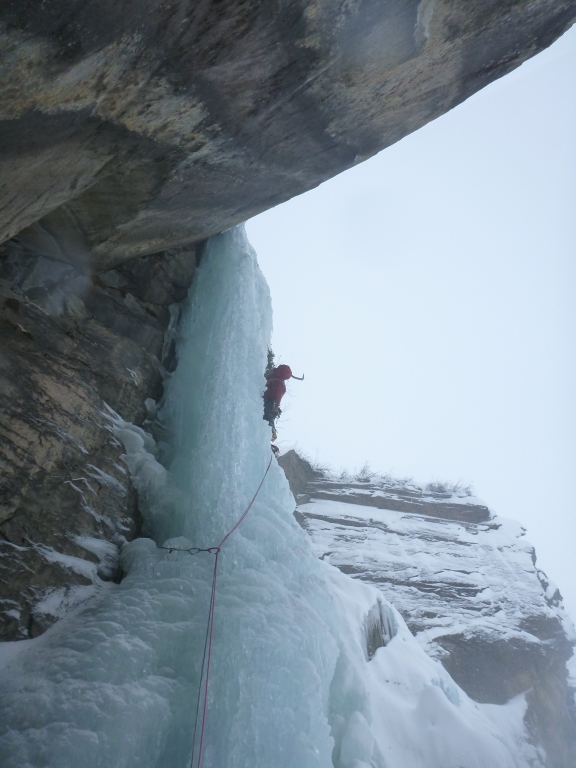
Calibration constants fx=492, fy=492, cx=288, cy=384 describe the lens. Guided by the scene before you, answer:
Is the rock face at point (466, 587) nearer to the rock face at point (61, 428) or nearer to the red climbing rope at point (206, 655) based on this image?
the red climbing rope at point (206, 655)

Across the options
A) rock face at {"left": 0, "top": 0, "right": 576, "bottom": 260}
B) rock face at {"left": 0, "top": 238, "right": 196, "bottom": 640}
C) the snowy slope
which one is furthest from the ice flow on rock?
the snowy slope

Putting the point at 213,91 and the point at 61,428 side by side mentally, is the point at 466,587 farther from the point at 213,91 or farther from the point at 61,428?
the point at 213,91

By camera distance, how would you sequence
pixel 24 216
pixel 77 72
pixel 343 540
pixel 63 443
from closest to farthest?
1. pixel 77 72
2. pixel 24 216
3. pixel 63 443
4. pixel 343 540

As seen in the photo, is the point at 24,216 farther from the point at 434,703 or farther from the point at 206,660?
the point at 434,703

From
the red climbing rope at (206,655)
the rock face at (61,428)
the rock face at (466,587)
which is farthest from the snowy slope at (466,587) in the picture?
the rock face at (61,428)

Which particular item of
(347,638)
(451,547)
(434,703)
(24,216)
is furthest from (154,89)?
(451,547)

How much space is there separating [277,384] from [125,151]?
10.3 ft

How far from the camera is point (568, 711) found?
1040 centimetres

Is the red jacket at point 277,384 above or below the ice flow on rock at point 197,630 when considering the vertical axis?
above

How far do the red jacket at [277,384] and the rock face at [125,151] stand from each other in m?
1.29

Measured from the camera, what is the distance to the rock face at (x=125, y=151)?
229 cm

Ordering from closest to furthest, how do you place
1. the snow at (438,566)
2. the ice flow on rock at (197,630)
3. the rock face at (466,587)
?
the ice flow on rock at (197,630) < the rock face at (466,587) < the snow at (438,566)

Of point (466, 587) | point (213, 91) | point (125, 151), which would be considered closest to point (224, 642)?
point (125, 151)

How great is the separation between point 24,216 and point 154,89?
1.14m
